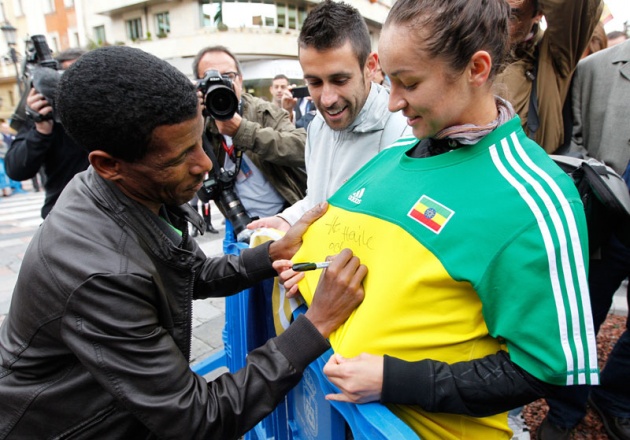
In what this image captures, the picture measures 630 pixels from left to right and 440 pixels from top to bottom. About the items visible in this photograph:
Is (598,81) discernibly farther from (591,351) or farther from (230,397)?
(230,397)

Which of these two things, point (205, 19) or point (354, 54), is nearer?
point (354, 54)

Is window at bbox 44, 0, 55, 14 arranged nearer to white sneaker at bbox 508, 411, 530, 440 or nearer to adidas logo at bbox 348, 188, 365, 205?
adidas logo at bbox 348, 188, 365, 205

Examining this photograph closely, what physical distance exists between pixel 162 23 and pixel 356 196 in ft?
93.9

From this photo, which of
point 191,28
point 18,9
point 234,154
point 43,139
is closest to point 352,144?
point 234,154

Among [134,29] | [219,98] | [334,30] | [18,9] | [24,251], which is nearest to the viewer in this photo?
[334,30]

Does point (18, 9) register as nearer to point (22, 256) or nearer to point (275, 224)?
point (22, 256)

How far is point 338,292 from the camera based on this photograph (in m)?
1.15

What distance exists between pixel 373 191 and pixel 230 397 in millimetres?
719

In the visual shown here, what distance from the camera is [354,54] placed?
185 cm

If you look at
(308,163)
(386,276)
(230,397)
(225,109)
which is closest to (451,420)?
(386,276)

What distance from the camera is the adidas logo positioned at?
1.30 meters

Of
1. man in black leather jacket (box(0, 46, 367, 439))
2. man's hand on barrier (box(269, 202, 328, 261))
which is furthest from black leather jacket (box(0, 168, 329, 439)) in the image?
man's hand on barrier (box(269, 202, 328, 261))

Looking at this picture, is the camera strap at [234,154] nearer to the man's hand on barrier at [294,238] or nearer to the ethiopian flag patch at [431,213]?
the man's hand on barrier at [294,238]

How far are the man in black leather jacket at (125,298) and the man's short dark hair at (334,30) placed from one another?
2.79 feet
